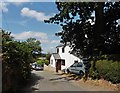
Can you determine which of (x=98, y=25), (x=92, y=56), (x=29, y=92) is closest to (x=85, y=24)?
(x=98, y=25)

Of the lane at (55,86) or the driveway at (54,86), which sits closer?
the driveway at (54,86)

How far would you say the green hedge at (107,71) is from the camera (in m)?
20.6

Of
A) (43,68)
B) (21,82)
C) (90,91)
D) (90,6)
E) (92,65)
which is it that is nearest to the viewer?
(90,91)

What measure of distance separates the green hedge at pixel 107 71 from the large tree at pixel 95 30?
88.2 inches

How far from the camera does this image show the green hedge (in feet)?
67.5

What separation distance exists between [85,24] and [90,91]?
10133 mm

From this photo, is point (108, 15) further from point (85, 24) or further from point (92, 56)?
point (92, 56)

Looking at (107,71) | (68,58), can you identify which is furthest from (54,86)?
(68,58)

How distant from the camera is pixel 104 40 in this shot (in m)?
27.0

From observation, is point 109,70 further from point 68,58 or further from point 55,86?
point 68,58

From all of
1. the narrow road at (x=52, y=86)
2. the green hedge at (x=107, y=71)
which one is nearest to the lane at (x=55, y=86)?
the narrow road at (x=52, y=86)

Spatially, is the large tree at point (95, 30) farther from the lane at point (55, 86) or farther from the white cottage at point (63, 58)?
the white cottage at point (63, 58)

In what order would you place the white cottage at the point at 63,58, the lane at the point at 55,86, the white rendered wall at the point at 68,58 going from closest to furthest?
the lane at the point at 55,86 < the white rendered wall at the point at 68,58 < the white cottage at the point at 63,58

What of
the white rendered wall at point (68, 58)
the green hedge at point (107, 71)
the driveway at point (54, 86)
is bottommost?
the driveway at point (54, 86)
